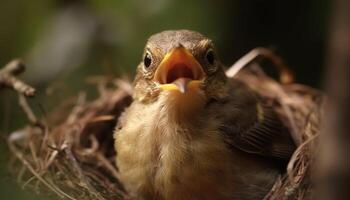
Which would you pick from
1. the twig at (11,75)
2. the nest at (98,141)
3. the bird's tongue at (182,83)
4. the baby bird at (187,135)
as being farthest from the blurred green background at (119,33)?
the bird's tongue at (182,83)

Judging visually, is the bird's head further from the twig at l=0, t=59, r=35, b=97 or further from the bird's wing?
the twig at l=0, t=59, r=35, b=97

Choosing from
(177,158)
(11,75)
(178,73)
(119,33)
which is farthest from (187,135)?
(119,33)

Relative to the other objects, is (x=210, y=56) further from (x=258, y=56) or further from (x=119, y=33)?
(x=119, y=33)

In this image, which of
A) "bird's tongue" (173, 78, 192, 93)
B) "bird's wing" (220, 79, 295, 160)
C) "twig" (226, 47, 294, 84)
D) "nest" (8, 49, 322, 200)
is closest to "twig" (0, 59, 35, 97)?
"nest" (8, 49, 322, 200)

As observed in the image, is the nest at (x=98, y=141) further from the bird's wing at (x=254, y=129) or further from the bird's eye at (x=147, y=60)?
the bird's eye at (x=147, y=60)

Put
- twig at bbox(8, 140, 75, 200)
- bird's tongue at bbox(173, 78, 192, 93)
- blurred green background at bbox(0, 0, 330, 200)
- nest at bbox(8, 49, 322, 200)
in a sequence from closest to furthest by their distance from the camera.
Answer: bird's tongue at bbox(173, 78, 192, 93), twig at bbox(8, 140, 75, 200), nest at bbox(8, 49, 322, 200), blurred green background at bbox(0, 0, 330, 200)
